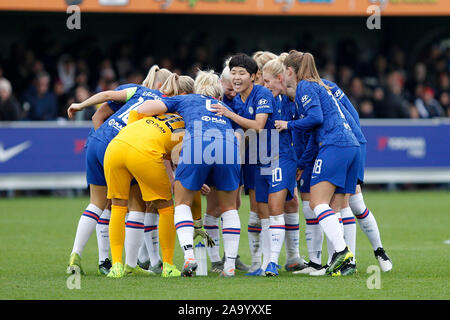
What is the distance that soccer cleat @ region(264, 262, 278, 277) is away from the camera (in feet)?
24.9

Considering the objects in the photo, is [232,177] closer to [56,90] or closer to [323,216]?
[323,216]

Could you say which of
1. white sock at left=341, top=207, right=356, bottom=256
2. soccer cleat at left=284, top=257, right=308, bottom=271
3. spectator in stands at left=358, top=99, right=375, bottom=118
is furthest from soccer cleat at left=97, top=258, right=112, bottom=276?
spectator in stands at left=358, top=99, right=375, bottom=118

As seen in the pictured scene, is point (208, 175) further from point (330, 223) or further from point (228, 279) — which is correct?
point (330, 223)

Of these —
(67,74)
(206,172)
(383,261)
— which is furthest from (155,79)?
(67,74)

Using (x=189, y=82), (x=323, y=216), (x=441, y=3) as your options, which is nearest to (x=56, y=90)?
(x=441, y=3)

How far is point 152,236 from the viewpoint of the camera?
26.6 ft

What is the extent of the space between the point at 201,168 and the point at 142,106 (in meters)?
0.77

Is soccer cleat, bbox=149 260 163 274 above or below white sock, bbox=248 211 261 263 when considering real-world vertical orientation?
below

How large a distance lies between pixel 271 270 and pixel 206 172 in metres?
1.17

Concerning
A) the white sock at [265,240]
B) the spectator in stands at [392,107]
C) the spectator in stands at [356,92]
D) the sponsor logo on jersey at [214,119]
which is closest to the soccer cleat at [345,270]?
the white sock at [265,240]

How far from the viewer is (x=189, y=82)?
8000mm

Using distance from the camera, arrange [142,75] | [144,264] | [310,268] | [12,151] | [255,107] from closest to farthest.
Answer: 1. [255,107]
2. [310,268]
3. [144,264]
4. [12,151]
5. [142,75]

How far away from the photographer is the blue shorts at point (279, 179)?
25.4 feet

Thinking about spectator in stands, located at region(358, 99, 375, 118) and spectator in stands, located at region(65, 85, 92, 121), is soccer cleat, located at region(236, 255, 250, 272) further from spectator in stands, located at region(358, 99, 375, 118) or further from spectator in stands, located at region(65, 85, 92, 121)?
spectator in stands, located at region(358, 99, 375, 118)
